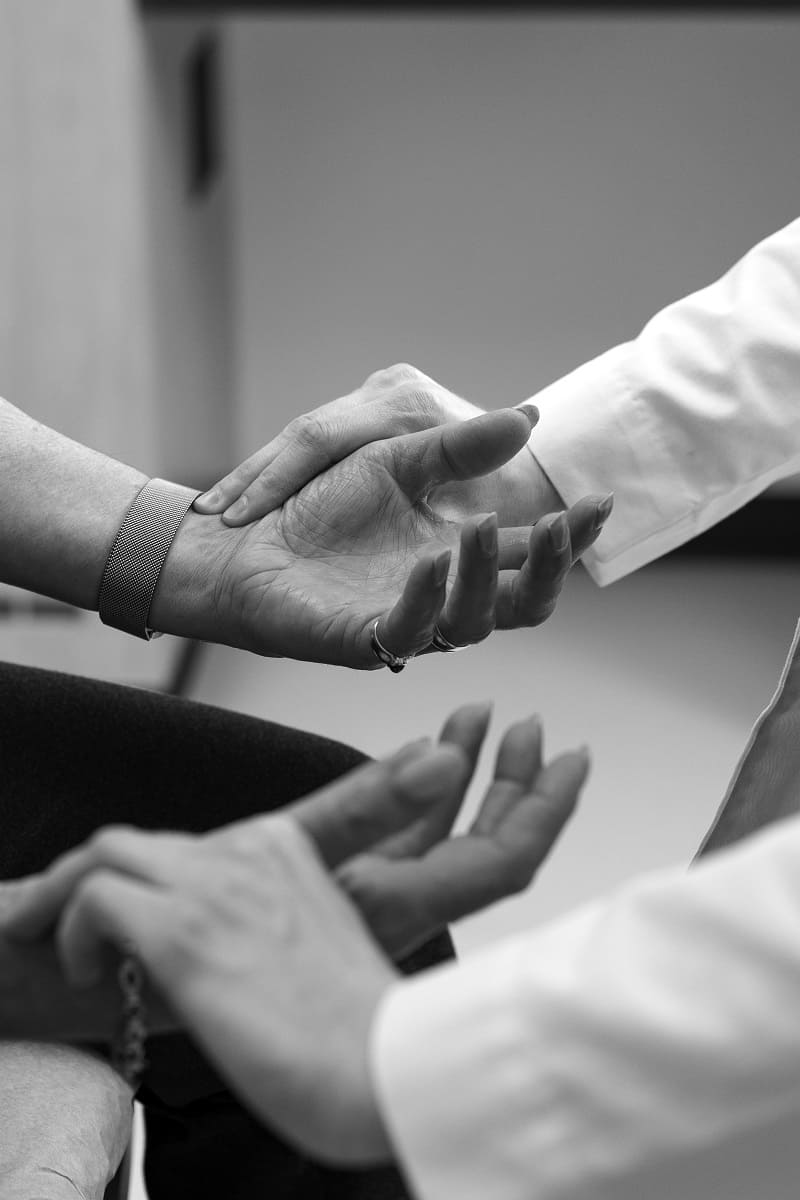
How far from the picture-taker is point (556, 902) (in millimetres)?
1774

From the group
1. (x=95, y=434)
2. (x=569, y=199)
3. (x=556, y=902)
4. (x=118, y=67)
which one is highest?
(x=118, y=67)

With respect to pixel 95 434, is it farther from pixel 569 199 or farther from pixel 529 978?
pixel 529 978

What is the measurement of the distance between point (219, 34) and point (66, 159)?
2.64 feet

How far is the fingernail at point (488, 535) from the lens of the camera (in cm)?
74

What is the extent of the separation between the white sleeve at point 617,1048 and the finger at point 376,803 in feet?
0.21

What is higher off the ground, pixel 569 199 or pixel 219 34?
pixel 219 34

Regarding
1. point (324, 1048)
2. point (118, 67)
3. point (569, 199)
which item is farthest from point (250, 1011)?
point (569, 199)

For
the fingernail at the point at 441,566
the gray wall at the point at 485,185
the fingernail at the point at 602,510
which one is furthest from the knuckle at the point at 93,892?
the gray wall at the point at 485,185

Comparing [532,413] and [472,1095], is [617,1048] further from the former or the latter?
[532,413]

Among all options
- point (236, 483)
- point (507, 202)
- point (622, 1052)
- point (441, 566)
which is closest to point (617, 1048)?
point (622, 1052)

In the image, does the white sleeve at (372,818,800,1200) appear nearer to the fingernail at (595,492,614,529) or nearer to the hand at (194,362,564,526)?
the fingernail at (595,492,614,529)

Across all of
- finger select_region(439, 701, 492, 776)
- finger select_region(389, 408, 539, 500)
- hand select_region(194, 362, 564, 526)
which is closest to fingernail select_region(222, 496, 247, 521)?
hand select_region(194, 362, 564, 526)

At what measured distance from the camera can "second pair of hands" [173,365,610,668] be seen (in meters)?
0.82

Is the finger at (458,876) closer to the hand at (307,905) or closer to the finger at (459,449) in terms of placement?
the hand at (307,905)
